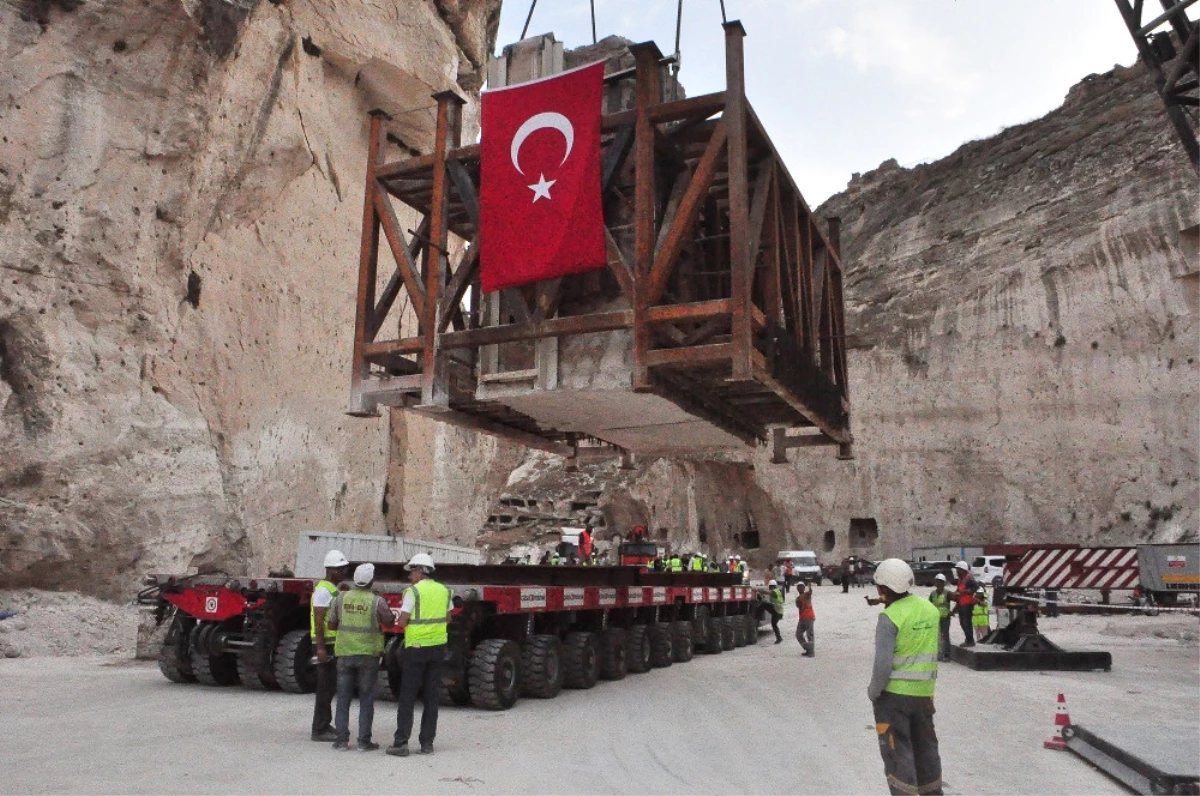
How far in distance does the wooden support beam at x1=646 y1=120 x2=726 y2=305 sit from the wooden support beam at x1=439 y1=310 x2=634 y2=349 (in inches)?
15.3

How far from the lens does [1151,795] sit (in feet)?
20.3

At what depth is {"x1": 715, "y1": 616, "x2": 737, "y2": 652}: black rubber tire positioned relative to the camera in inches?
708

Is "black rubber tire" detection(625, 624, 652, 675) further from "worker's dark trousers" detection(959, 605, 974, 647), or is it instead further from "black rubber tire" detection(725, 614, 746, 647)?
"worker's dark trousers" detection(959, 605, 974, 647)

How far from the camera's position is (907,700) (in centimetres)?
499

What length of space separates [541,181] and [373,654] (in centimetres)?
501

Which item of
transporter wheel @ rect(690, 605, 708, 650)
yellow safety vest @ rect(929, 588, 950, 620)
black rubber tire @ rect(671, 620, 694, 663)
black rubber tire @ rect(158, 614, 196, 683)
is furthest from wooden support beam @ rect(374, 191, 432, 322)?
transporter wheel @ rect(690, 605, 708, 650)

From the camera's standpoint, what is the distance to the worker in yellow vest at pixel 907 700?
4.96m

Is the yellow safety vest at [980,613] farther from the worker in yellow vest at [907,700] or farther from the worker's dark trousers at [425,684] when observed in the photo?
the worker in yellow vest at [907,700]

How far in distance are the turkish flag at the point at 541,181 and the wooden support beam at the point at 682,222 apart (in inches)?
23.6

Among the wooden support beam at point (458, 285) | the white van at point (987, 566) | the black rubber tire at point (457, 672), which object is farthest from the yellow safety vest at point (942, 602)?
the white van at point (987, 566)

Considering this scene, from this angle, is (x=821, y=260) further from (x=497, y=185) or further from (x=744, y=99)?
(x=497, y=185)

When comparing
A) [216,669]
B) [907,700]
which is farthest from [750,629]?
[907,700]

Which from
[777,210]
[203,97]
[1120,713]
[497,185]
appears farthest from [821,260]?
[203,97]

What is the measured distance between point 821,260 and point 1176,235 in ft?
123
